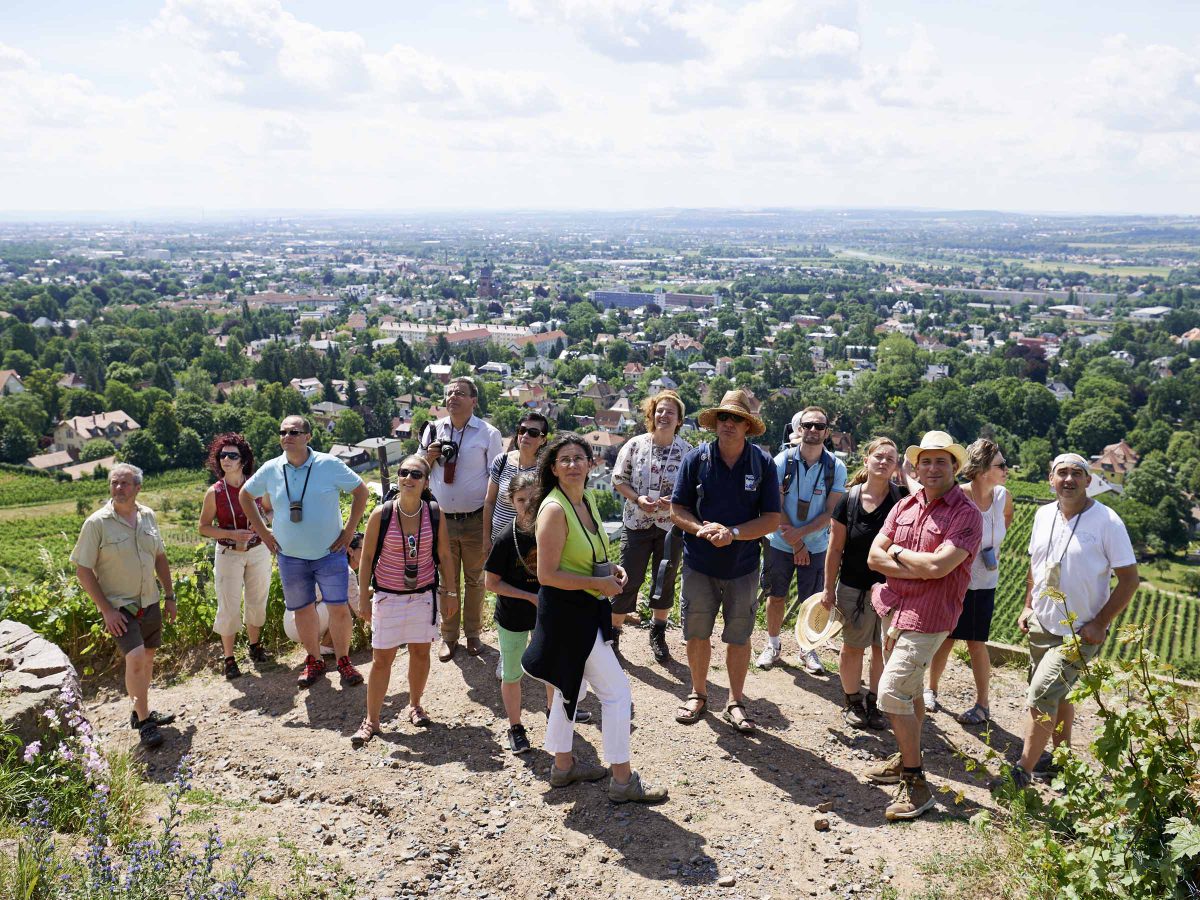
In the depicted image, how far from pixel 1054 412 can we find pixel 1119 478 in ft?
35.8

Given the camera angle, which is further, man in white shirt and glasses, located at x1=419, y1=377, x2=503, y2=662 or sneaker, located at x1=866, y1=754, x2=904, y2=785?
man in white shirt and glasses, located at x1=419, y1=377, x2=503, y2=662

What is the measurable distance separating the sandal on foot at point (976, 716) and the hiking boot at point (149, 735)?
338 centimetres

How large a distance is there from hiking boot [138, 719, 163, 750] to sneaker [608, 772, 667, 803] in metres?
1.95

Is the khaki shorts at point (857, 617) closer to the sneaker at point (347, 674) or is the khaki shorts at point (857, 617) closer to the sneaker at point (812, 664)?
the sneaker at point (812, 664)

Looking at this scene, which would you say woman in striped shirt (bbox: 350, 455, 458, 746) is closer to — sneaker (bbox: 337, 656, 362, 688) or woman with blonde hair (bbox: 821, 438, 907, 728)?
sneaker (bbox: 337, 656, 362, 688)

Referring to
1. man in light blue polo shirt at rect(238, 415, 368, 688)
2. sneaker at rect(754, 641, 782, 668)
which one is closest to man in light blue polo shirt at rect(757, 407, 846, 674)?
sneaker at rect(754, 641, 782, 668)

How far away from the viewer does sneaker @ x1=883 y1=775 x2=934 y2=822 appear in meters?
2.97

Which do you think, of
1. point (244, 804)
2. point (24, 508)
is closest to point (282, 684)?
point (244, 804)

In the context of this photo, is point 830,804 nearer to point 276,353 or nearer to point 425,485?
point 425,485

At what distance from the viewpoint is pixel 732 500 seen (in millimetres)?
3504

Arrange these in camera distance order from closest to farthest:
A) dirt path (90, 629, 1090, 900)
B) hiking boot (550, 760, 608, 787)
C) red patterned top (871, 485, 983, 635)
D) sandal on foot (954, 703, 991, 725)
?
dirt path (90, 629, 1090, 900), red patterned top (871, 485, 983, 635), hiking boot (550, 760, 608, 787), sandal on foot (954, 703, 991, 725)

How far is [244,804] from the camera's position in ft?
10.5

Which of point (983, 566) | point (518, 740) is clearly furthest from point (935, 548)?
point (518, 740)

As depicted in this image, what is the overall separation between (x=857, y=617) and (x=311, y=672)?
249 centimetres
